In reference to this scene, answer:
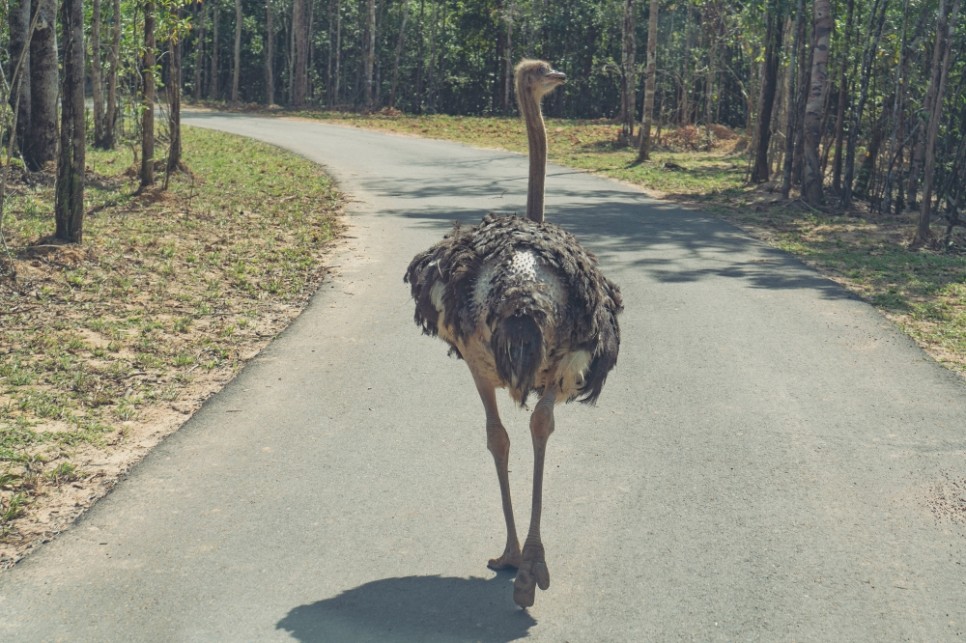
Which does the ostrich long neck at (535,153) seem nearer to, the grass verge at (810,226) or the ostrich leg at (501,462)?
the ostrich leg at (501,462)

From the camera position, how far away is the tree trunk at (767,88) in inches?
854

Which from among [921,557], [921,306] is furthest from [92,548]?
[921,306]

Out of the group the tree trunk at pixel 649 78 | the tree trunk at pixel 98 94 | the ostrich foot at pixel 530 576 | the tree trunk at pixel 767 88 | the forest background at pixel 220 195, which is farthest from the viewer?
the tree trunk at pixel 649 78

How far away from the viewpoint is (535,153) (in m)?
6.35

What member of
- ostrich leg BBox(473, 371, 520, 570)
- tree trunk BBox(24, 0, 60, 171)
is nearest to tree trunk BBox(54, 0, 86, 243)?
tree trunk BBox(24, 0, 60, 171)

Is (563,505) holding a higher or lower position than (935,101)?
lower

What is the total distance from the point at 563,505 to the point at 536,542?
1213 millimetres

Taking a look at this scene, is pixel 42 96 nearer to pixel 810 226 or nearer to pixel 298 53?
pixel 810 226

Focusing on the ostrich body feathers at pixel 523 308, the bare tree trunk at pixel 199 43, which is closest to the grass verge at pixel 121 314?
Result: the ostrich body feathers at pixel 523 308

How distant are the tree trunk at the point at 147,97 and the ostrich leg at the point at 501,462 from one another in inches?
455

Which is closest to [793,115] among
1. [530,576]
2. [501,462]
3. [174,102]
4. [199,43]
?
[174,102]

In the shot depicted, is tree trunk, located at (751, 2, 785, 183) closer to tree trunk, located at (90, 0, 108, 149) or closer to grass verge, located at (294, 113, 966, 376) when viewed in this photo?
grass verge, located at (294, 113, 966, 376)

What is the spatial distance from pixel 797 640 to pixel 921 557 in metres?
1.19

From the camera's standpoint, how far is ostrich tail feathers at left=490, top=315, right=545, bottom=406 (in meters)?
4.47
